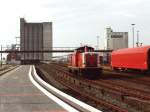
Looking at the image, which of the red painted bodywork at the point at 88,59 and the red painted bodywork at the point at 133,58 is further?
the red painted bodywork at the point at 88,59

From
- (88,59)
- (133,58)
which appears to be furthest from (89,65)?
(133,58)

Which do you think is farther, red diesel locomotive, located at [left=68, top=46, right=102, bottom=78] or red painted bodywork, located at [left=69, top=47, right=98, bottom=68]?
red painted bodywork, located at [left=69, top=47, right=98, bottom=68]

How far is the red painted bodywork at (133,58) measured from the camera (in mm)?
42688

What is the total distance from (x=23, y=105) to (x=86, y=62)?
26.9 metres

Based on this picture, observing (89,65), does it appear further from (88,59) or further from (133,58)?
(133,58)

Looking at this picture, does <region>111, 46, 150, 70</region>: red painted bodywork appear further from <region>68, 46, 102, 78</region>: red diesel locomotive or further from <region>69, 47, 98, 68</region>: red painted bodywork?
<region>69, 47, 98, 68</region>: red painted bodywork

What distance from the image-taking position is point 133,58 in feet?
155

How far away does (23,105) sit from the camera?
16406mm

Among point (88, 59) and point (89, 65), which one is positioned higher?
A: point (88, 59)

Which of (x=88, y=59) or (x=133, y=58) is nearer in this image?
(x=88, y=59)

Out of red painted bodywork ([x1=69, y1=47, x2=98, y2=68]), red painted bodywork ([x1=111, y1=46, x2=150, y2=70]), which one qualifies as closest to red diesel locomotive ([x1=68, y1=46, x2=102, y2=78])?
red painted bodywork ([x1=69, y1=47, x2=98, y2=68])

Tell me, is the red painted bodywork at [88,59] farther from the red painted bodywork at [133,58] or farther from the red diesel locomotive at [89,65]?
the red painted bodywork at [133,58]

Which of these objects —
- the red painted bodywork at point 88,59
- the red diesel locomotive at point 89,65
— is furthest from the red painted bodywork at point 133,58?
the red painted bodywork at point 88,59

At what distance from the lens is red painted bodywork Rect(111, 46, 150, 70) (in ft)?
140
